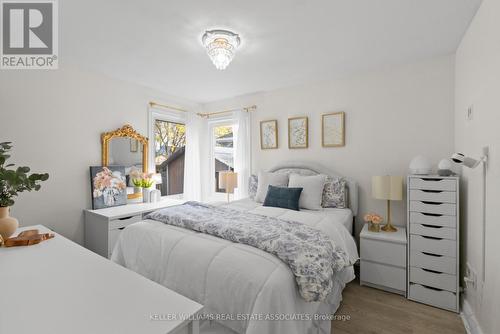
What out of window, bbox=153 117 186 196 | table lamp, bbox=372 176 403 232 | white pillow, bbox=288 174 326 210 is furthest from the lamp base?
window, bbox=153 117 186 196

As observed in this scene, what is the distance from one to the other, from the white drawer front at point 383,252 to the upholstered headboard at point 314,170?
53 centimetres

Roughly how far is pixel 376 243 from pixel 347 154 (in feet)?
3.86

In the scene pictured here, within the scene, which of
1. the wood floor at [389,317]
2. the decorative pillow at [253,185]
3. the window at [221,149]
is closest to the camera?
the wood floor at [389,317]

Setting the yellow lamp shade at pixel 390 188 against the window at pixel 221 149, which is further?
the window at pixel 221 149

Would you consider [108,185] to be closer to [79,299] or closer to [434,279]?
[79,299]

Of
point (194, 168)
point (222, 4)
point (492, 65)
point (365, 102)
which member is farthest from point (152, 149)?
point (492, 65)

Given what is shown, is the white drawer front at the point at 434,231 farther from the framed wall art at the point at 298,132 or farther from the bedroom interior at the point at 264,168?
the framed wall art at the point at 298,132

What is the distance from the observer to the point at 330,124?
3234 mm

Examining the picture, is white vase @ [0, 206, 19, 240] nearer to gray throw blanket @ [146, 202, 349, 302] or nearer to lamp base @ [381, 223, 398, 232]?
gray throw blanket @ [146, 202, 349, 302]

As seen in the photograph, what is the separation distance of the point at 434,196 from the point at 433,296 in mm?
923

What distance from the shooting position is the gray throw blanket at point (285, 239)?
138 cm

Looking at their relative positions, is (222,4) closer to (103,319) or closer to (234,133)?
(103,319)

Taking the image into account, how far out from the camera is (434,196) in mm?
2219

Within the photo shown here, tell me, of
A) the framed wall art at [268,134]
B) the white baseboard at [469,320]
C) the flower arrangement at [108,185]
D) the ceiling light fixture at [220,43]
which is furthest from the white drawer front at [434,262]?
the flower arrangement at [108,185]
